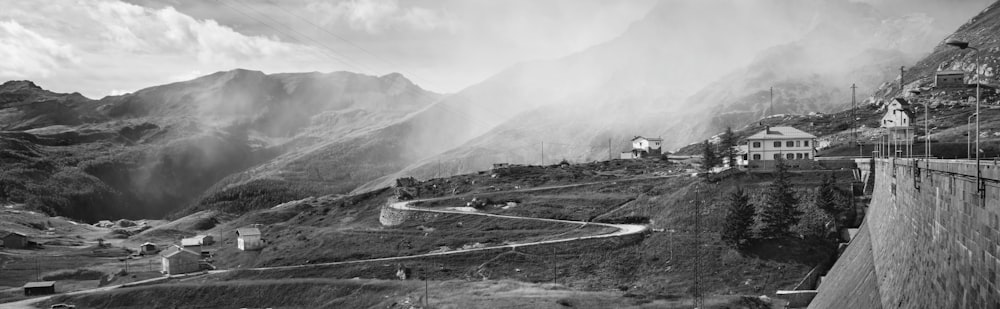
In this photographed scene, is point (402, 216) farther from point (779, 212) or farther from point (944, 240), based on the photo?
point (944, 240)

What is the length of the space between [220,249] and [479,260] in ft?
286

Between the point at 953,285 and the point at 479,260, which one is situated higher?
the point at 953,285

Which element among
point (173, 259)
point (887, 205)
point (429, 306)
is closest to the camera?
point (887, 205)

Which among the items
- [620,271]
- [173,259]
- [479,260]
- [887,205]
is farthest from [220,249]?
[887,205]

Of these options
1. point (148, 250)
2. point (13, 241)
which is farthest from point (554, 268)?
point (13, 241)

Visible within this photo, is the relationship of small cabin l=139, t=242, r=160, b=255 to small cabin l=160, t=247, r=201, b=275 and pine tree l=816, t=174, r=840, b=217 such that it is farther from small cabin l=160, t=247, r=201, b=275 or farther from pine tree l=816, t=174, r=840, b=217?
pine tree l=816, t=174, r=840, b=217

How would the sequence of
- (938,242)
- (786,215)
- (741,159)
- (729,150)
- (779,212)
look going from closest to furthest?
(938,242) → (786,215) → (779,212) → (729,150) → (741,159)

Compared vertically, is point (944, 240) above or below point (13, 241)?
above

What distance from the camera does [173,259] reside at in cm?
13412

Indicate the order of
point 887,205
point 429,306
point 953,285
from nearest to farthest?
point 953,285
point 887,205
point 429,306

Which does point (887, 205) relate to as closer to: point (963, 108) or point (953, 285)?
point (953, 285)

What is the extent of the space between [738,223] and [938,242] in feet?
230

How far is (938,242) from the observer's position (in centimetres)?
2355

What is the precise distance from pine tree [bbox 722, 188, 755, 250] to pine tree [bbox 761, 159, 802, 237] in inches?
88.8
